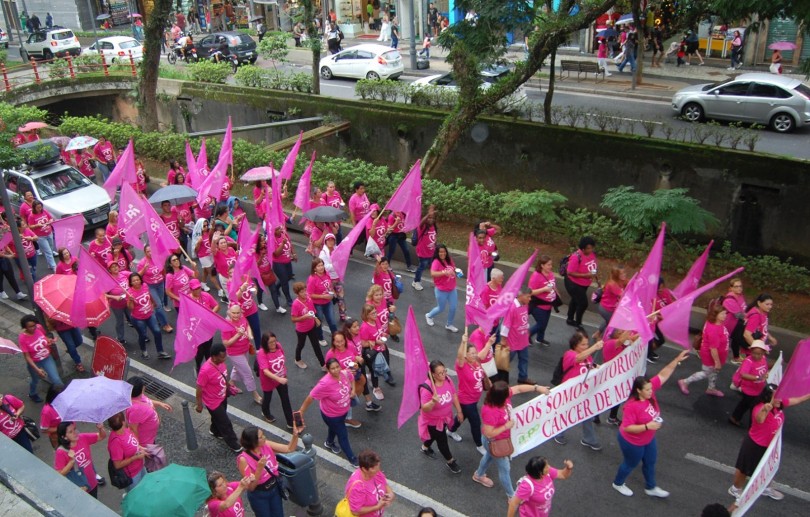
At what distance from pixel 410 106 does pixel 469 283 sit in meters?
9.70

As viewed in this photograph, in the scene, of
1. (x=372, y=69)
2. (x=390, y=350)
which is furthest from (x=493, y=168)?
(x=372, y=69)

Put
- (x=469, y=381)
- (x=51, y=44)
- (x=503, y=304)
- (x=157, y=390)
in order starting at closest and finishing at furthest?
(x=469, y=381) → (x=503, y=304) → (x=157, y=390) → (x=51, y=44)

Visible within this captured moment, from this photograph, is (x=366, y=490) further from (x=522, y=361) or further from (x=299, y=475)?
(x=522, y=361)

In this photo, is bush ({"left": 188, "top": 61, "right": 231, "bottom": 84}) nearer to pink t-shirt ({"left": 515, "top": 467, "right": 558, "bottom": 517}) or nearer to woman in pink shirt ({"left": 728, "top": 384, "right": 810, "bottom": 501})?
woman in pink shirt ({"left": 728, "top": 384, "right": 810, "bottom": 501})

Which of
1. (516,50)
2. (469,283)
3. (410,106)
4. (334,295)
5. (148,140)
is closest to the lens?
(469,283)

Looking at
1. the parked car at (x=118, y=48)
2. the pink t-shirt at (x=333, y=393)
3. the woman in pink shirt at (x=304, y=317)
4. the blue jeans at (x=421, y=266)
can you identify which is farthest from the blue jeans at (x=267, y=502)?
the parked car at (x=118, y=48)

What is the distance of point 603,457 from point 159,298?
6721mm

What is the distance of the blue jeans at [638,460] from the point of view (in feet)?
23.5

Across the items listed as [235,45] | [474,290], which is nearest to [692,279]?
[474,290]

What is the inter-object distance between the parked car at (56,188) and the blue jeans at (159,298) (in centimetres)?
549

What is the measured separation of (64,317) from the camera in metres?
9.48

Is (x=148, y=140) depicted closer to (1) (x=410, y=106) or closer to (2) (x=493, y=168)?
(1) (x=410, y=106)

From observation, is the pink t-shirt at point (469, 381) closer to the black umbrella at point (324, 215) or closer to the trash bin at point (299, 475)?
Result: the trash bin at point (299, 475)

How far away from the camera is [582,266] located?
1028 centimetres
